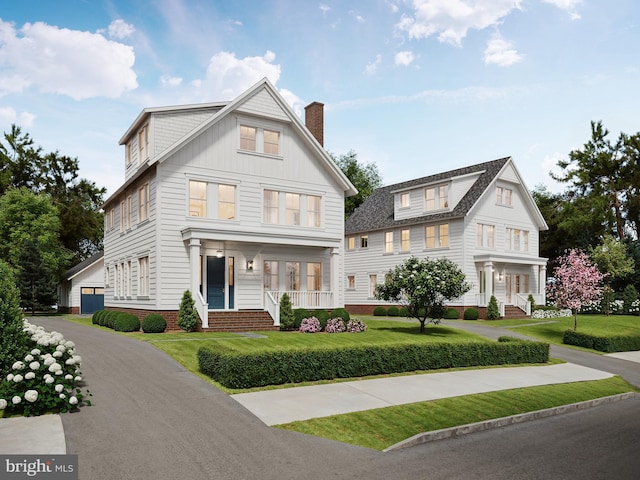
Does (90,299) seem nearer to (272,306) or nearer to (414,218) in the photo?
(272,306)

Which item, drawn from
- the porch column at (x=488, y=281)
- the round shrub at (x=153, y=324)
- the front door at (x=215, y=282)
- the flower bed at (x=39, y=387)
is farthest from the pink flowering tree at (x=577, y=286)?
the flower bed at (x=39, y=387)

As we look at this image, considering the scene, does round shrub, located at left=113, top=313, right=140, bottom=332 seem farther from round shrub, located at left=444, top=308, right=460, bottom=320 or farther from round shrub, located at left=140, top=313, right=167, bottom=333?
round shrub, located at left=444, top=308, right=460, bottom=320

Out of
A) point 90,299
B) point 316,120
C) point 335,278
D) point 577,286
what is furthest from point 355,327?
point 90,299

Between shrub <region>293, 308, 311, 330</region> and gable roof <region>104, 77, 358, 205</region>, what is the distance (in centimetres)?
740

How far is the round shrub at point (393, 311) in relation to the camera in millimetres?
39375

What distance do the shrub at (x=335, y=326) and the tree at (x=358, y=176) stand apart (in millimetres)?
41078

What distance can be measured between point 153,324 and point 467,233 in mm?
22795

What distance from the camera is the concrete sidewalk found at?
11580mm

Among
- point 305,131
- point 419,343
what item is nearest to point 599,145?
point 305,131

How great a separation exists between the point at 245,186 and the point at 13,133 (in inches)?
1791

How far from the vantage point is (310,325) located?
2450 centimetres

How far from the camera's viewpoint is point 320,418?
A: 430 inches

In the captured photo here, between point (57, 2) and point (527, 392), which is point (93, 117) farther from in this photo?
point (527, 392)

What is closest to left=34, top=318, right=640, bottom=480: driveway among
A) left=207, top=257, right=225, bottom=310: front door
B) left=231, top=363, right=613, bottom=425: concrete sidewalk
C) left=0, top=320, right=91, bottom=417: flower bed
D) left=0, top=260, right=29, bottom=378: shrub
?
left=0, top=320, right=91, bottom=417: flower bed
